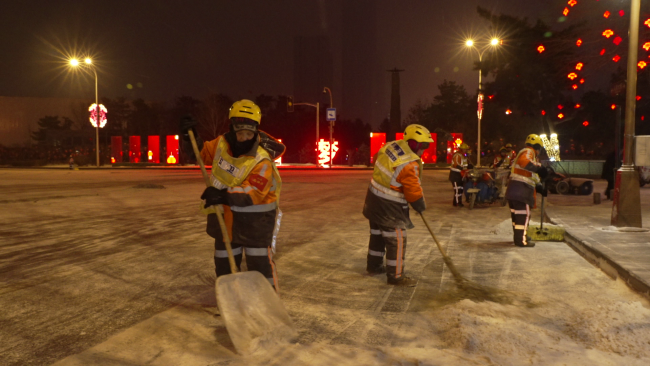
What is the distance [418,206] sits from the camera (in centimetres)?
597

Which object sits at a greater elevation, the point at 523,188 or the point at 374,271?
the point at 523,188

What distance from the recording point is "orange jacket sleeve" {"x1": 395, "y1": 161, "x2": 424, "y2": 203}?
5.85 meters

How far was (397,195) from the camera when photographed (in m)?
6.07

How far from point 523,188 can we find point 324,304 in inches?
182

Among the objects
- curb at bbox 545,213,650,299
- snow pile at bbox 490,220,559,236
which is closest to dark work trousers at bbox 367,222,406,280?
curb at bbox 545,213,650,299

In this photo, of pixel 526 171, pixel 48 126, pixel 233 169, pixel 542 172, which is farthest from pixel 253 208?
pixel 48 126

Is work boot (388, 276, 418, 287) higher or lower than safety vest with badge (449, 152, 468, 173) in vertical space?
lower

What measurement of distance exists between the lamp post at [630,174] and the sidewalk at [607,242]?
0.97 feet

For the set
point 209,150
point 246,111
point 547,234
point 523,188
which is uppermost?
point 246,111

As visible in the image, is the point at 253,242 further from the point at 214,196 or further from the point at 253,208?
the point at 214,196

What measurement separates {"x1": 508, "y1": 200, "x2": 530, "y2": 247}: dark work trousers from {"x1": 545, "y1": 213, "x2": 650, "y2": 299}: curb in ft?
2.59

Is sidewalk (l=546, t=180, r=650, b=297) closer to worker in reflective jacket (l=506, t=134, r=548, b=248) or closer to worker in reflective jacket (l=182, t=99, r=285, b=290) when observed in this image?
worker in reflective jacket (l=506, t=134, r=548, b=248)

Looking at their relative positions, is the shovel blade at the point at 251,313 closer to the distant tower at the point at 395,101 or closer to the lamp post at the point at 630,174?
the lamp post at the point at 630,174

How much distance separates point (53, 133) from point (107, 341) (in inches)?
3087
